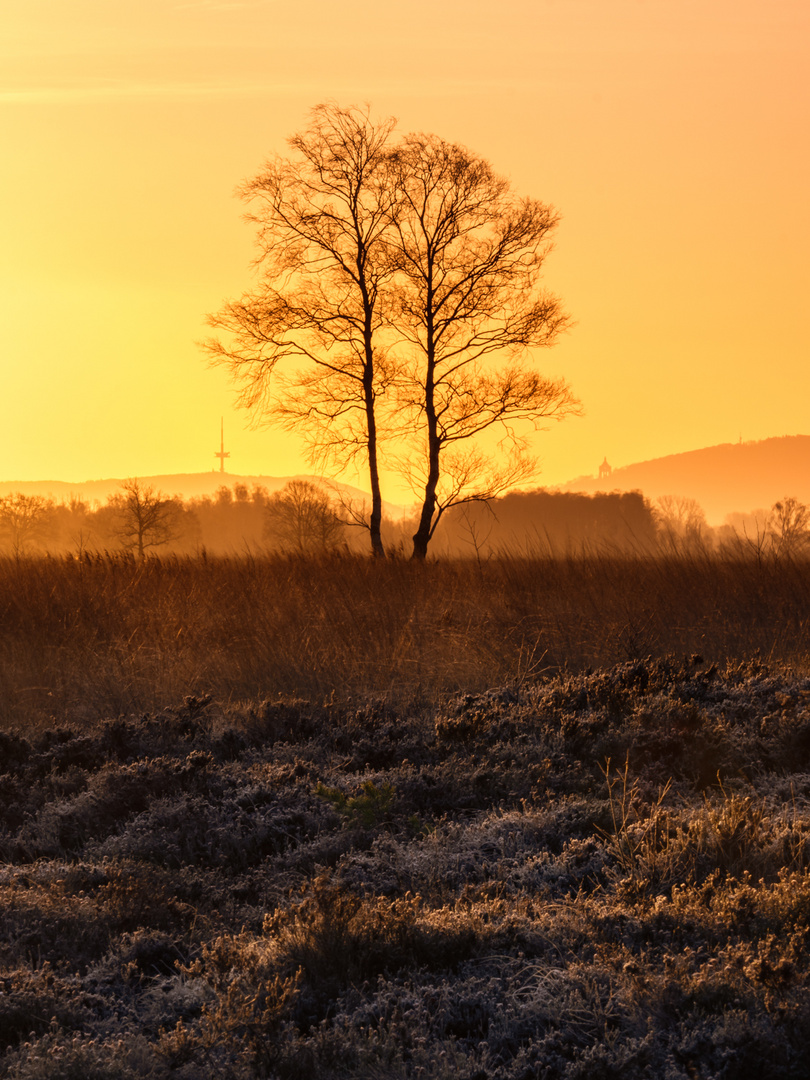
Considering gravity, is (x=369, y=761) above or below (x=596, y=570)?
below

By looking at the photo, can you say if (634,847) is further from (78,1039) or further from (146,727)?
(146,727)

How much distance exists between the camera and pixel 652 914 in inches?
126

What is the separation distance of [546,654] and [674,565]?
3.69 meters

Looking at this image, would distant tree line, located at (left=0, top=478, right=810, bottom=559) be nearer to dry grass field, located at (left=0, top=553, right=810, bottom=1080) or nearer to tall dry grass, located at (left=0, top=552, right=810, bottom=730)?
tall dry grass, located at (left=0, top=552, right=810, bottom=730)

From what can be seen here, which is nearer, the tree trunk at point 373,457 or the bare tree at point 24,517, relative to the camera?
the tree trunk at point 373,457

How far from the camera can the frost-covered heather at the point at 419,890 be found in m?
2.65

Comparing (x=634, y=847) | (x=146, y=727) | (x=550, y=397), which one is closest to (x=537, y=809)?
(x=634, y=847)

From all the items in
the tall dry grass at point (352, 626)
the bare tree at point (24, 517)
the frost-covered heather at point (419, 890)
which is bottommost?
the frost-covered heather at point (419, 890)

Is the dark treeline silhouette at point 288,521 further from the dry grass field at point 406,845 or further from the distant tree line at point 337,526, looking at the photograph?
the dry grass field at point 406,845

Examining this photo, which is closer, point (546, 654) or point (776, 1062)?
point (776, 1062)

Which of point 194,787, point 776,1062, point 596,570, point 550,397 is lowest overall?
point 776,1062

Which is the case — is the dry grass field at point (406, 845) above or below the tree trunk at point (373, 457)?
below

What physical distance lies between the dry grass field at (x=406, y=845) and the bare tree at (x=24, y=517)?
249ft

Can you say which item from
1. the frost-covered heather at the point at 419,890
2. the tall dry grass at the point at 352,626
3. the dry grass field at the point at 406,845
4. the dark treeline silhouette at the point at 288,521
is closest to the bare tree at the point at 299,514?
the dark treeline silhouette at the point at 288,521
